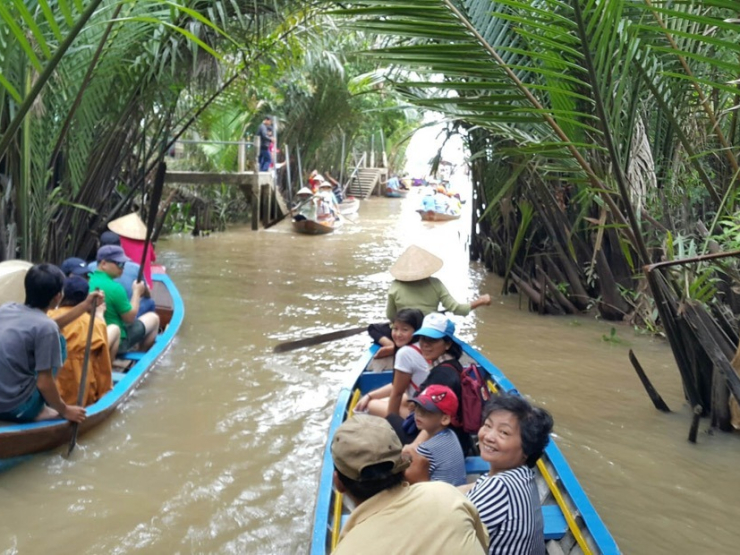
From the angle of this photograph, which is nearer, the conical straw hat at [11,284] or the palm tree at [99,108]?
the conical straw hat at [11,284]

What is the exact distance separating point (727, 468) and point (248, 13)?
634cm

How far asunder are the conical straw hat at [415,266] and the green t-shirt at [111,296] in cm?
206

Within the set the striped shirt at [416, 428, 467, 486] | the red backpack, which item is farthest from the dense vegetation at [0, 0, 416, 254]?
the striped shirt at [416, 428, 467, 486]

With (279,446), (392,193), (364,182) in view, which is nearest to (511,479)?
(279,446)

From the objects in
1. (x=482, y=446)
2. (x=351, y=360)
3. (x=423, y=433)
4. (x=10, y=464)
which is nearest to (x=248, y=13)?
(x=351, y=360)

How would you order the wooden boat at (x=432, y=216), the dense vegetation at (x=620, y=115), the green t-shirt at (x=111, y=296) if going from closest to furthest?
the dense vegetation at (x=620, y=115) < the green t-shirt at (x=111, y=296) < the wooden boat at (x=432, y=216)

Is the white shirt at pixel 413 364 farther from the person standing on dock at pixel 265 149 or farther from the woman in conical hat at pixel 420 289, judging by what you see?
the person standing on dock at pixel 265 149

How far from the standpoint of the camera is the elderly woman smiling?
214 centimetres

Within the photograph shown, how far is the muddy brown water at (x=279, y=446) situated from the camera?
3549 millimetres

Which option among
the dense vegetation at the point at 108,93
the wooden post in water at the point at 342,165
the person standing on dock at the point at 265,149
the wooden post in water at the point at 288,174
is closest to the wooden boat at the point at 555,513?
the dense vegetation at the point at 108,93

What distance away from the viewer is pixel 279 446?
458 centimetres

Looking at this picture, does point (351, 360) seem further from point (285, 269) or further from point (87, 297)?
point (285, 269)

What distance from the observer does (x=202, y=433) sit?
4727 millimetres

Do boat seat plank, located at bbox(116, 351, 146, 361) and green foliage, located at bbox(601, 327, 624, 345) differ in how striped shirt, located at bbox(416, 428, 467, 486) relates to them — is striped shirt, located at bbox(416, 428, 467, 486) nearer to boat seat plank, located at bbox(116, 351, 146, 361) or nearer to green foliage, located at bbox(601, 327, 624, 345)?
boat seat plank, located at bbox(116, 351, 146, 361)
